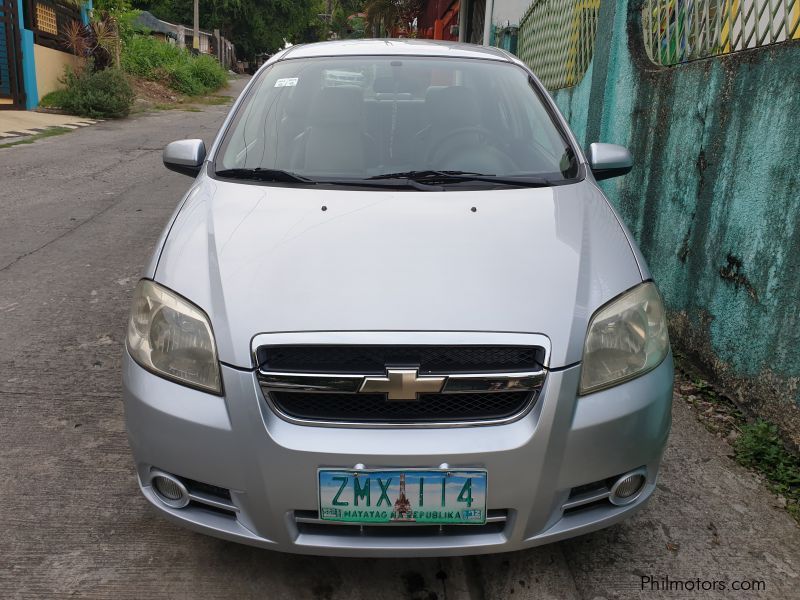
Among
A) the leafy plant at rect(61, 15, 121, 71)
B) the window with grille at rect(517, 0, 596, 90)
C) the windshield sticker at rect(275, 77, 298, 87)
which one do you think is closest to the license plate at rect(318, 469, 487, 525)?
the windshield sticker at rect(275, 77, 298, 87)

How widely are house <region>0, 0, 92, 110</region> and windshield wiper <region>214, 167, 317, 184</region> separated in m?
13.9

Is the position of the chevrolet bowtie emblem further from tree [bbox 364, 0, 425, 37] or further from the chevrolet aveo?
tree [bbox 364, 0, 425, 37]

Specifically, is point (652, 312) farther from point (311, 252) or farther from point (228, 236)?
point (228, 236)

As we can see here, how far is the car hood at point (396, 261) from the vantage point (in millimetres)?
1801

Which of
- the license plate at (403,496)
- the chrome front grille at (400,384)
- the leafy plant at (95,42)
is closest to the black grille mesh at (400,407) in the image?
the chrome front grille at (400,384)

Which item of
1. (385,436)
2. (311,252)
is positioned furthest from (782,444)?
(311,252)

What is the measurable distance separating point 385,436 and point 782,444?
184cm

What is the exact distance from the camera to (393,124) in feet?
9.33

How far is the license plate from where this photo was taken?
1.70m

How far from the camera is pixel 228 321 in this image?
1820mm

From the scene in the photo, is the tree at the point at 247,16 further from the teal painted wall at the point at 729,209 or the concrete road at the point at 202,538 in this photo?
the concrete road at the point at 202,538

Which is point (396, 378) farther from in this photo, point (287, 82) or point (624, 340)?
point (287, 82)

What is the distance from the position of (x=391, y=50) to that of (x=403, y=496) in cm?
224

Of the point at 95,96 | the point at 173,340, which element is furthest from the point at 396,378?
the point at 95,96
